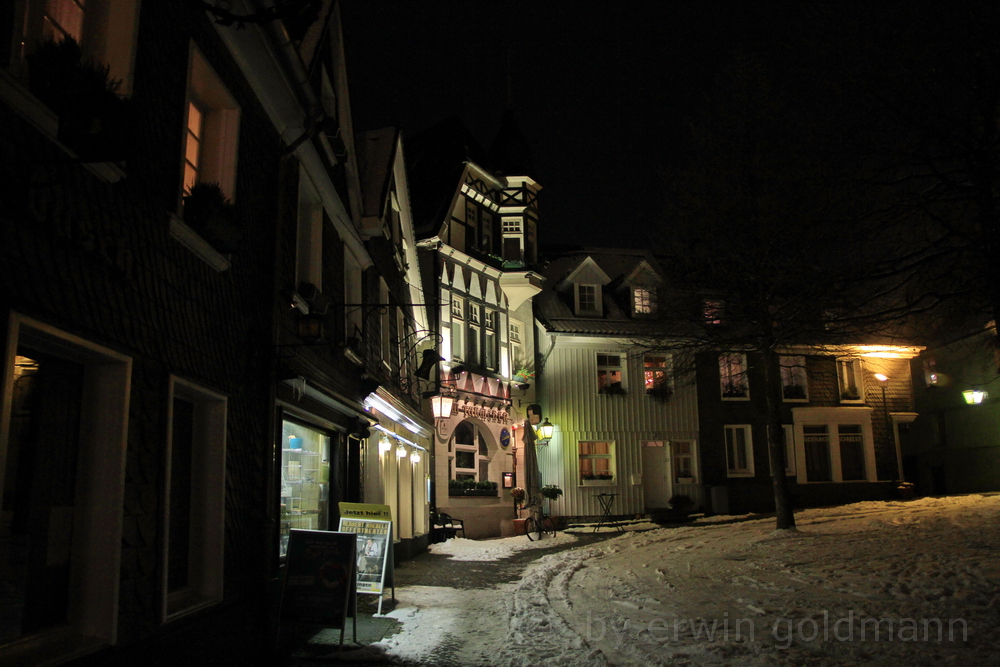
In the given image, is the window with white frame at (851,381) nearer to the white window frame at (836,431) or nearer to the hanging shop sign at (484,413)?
the white window frame at (836,431)

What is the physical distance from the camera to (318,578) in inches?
313

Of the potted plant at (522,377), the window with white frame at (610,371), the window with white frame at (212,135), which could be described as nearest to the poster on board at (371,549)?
the window with white frame at (212,135)

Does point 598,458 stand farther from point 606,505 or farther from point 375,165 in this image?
point 375,165

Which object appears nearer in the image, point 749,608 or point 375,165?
point 749,608

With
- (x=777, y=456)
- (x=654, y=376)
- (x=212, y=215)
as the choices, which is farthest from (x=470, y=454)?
(x=212, y=215)

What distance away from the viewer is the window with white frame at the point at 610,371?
2906cm

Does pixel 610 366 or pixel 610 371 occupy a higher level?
pixel 610 366

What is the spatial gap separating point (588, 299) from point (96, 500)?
1039 inches

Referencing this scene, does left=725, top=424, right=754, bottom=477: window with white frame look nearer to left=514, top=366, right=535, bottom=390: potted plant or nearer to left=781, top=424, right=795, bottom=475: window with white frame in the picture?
left=781, top=424, right=795, bottom=475: window with white frame

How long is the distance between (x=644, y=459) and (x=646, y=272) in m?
7.35

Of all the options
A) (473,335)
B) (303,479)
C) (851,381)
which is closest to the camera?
(303,479)

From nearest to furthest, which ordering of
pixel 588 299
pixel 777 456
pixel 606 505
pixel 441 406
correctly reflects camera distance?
1. pixel 777 456
2. pixel 441 406
3. pixel 606 505
4. pixel 588 299

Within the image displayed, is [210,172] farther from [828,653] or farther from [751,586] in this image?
[751,586]

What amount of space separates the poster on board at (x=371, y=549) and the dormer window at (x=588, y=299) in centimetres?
2109
